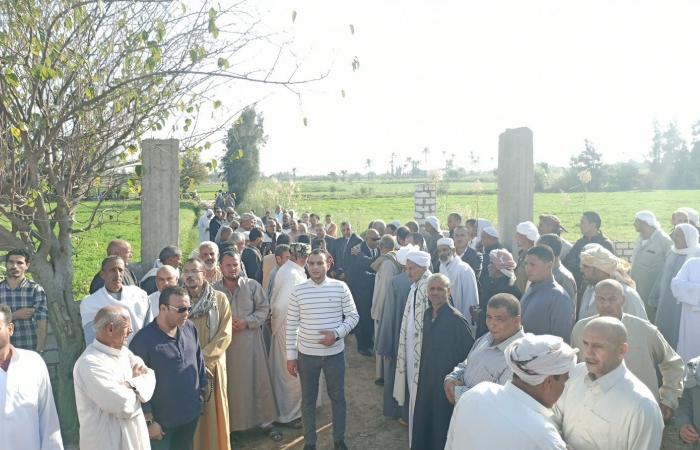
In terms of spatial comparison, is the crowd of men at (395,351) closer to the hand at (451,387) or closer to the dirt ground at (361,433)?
the hand at (451,387)

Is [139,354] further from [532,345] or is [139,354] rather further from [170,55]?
[532,345]

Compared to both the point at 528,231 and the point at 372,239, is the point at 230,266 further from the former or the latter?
the point at 372,239

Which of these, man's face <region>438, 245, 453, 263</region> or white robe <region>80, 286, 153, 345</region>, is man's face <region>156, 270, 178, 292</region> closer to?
white robe <region>80, 286, 153, 345</region>

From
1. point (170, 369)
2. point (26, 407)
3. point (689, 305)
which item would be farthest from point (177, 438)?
point (689, 305)

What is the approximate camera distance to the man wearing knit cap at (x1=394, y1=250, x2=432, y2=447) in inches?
199

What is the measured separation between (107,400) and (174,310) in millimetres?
791

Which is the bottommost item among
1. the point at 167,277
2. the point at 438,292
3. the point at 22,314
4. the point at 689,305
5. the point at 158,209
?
the point at 689,305

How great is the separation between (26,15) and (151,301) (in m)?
2.49

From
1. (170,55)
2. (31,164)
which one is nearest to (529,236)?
(170,55)

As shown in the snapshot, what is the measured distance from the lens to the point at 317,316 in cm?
505

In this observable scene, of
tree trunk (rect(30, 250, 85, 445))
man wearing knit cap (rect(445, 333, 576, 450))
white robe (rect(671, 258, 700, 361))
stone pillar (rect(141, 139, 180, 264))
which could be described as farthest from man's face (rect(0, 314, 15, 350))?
white robe (rect(671, 258, 700, 361))

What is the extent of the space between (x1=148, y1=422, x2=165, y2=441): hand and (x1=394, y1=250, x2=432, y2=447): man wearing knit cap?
2177 millimetres

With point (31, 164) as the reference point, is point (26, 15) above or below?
above

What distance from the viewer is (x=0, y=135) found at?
12.4 ft
